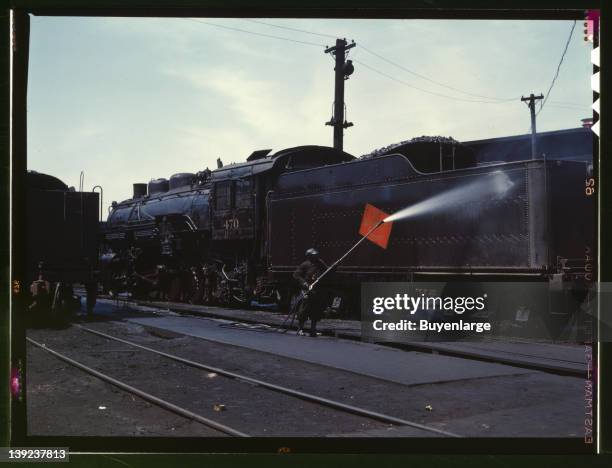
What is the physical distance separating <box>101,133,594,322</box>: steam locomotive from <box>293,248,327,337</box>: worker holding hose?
1260 mm

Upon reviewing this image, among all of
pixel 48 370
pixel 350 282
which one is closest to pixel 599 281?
pixel 48 370

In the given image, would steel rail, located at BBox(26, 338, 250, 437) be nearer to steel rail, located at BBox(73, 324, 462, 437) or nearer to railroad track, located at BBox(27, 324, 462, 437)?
railroad track, located at BBox(27, 324, 462, 437)

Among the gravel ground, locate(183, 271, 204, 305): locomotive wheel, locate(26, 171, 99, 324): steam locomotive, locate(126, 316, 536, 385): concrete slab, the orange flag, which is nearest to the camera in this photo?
the gravel ground

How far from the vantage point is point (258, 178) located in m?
14.4

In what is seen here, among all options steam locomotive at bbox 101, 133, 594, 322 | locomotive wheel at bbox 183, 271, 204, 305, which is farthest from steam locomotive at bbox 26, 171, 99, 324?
locomotive wheel at bbox 183, 271, 204, 305

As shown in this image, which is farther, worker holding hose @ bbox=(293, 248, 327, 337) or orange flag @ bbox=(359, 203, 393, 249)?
orange flag @ bbox=(359, 203, 393, 249)

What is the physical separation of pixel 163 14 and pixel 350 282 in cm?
804

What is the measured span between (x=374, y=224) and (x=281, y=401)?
6.27 meters

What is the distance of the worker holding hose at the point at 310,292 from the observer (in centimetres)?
1018

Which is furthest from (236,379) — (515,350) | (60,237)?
(60,237)

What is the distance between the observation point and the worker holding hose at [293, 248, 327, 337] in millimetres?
10180

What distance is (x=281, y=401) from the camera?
19.5ft

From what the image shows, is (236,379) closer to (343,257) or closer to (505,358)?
(505,358)

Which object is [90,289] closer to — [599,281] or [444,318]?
[444,318]
